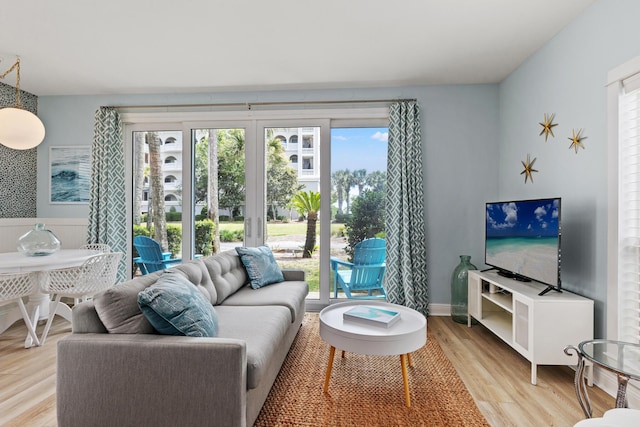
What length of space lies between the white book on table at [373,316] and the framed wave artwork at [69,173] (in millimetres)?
3793

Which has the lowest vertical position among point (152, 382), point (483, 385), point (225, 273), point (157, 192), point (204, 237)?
point (483, 385)

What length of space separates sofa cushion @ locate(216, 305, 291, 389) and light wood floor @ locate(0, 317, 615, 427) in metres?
1.07

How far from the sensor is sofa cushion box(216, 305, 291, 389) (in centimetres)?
166

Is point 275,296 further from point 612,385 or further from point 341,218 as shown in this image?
point 612,385

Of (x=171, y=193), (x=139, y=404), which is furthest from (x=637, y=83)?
(x=171, y=193)

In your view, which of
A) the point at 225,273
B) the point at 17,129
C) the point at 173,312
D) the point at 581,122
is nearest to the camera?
the point at 173,312

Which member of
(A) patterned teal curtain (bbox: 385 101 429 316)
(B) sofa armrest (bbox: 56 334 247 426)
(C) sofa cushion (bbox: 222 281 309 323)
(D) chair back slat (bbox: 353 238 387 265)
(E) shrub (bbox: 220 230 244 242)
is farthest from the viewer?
(E) shrub (bbox: 220 230 244 242)

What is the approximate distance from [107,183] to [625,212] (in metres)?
4.85

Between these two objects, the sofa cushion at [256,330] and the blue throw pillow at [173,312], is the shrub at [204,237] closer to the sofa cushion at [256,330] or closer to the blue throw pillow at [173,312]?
the sofa cushion at [256,330]

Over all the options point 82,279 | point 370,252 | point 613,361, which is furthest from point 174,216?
point 613,361

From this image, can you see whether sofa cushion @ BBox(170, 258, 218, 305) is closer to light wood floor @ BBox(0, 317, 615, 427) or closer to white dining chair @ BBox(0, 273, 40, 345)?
light wood floor @ BBox(0, 317, 615, 427)

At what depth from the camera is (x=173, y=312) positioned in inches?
64.8

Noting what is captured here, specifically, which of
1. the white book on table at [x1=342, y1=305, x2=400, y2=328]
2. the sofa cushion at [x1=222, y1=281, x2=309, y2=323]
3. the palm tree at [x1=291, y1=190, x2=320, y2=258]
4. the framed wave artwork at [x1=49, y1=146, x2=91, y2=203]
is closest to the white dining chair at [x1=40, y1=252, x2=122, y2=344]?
the sofa cushion at [x1=222, y1=281, x2=309, y2=323]

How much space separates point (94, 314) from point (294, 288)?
1.65 metres
